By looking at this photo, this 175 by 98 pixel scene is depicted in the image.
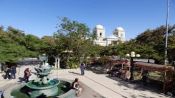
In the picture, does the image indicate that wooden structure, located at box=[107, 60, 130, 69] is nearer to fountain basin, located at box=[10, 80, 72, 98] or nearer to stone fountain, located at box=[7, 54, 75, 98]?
fountain basin, located at box=[10, 80, 72, 98]

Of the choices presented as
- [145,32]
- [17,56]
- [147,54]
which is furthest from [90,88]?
[145,32]

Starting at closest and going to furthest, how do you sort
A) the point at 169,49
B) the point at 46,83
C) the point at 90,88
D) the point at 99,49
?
the point at 46,83 < the point at 90,88 < the point at 169,49 < the point at 99,49

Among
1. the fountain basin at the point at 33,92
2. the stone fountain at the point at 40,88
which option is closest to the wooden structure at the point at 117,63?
the fountain basin at the point at 33,92

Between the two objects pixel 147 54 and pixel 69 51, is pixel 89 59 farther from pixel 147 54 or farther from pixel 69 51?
pixel 147 54

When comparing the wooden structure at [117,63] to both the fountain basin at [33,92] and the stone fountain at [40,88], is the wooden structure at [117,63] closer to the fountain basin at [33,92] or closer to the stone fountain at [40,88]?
the fountain basin at [33,92]

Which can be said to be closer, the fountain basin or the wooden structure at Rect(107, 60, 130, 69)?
the fountain basin

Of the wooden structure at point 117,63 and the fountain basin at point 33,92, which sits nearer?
the fountain basin at point 33,92

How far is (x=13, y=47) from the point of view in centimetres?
3055

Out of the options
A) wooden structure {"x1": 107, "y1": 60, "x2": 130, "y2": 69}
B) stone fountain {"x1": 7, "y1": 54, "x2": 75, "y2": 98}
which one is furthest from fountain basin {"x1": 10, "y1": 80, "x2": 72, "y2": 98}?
wooden structure {"x1": 107, "y1": 60, "x2": 130, "y2": 69}

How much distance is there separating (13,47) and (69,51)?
→ 9.78m

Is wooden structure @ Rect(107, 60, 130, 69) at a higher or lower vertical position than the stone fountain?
higher

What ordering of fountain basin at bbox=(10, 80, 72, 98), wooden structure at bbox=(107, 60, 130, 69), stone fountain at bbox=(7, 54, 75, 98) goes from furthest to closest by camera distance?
wooden structure at bbox=(107, 60, 130, 69) → stone fountain at bbox=(7, 54, 75, 98) → fountain basin at bbox=(10, 80, 72, 98)

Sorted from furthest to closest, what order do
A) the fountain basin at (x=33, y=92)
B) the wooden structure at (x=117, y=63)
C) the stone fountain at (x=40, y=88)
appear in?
1. the wooden structure at (x=117, y=63)
2. the stone fountain at (x=40, y=88)
3. the fountain basin at (x=33, y=92)

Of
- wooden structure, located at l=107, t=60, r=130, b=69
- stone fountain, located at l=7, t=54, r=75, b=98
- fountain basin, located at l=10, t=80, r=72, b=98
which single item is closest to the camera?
fountain basin, located at l=10, t=80, r=72, b=98
